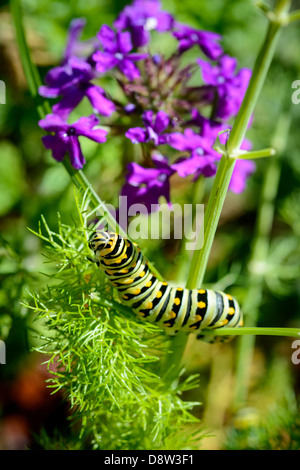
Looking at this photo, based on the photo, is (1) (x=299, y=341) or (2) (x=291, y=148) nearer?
(1) (x=299, y=341)

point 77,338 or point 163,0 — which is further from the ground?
point 163,0

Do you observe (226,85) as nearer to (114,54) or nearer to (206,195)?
(114,54)

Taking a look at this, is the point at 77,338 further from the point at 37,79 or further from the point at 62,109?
the point at 37,79

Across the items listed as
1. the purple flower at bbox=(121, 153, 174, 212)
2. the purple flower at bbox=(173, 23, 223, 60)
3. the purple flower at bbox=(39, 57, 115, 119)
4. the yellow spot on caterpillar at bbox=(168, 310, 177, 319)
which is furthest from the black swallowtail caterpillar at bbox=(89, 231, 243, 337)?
the purple flower at bbox=(173, 23, 223, 60)

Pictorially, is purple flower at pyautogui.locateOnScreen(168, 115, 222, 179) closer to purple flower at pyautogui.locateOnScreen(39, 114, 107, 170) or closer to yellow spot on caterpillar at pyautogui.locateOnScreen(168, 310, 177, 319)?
purple flower at pyautogui.locateOnScreen(39, 114, 107, 170)

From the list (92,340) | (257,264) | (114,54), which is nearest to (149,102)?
(114,54)

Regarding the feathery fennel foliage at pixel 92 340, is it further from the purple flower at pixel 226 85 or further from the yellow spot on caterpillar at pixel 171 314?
the purple flower at pixel 226 85

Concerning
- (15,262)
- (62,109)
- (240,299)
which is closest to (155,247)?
(240,299)
